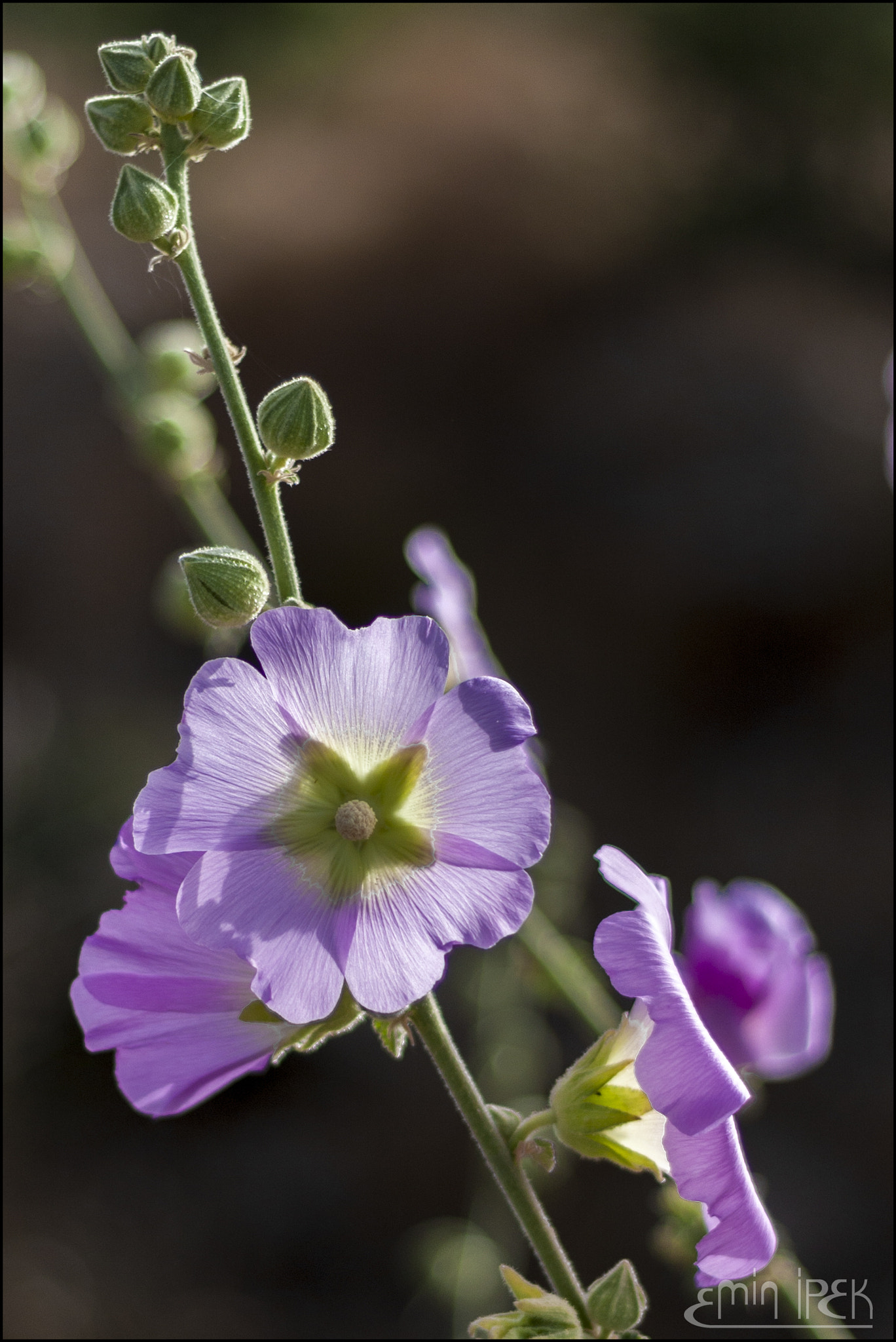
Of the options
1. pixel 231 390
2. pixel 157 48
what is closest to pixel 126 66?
pixel 157 48

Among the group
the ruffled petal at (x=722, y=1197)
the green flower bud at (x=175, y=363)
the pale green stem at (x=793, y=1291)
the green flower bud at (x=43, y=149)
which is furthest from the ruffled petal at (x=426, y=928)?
the green flower bud at (x=43, y=149)

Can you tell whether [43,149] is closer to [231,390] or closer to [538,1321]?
[231,390]

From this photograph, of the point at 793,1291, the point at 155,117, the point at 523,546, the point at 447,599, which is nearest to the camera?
the point at 155,117

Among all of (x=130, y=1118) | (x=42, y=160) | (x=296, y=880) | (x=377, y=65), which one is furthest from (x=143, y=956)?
(x=377, y=65)

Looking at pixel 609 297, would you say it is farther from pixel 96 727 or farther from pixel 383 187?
pixel 96 727

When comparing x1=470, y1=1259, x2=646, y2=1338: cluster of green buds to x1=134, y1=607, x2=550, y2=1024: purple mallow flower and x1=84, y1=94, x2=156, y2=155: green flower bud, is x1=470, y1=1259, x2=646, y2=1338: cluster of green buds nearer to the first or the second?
x1=134, y1=607, x2=550, y2=1024: purple mallow flower
